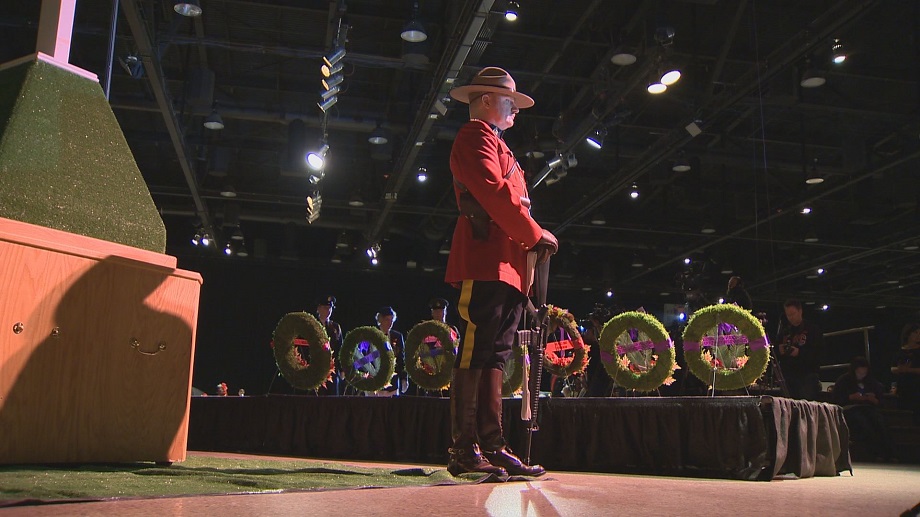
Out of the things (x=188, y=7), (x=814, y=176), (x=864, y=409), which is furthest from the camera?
(x=814, y=176)

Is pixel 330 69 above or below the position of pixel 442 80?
below

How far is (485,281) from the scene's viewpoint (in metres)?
2.97

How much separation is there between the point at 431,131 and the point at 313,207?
2.81 meters

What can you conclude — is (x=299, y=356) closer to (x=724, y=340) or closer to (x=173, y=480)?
(x=724, y=340)

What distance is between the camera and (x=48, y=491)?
5.30 feet

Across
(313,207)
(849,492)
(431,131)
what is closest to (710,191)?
(431,131)

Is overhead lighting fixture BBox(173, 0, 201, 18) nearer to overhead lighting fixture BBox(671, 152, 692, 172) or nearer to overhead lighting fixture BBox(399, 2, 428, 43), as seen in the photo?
overhead lighting fixture BBox(399, 2, 428, 43)

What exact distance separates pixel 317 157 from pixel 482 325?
8.32 meters

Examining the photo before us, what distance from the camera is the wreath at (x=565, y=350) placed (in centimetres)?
605

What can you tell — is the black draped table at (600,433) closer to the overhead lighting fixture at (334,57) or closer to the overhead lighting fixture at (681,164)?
the overhead lighting fixture at (334,57)

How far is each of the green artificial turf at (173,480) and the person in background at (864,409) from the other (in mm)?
6609

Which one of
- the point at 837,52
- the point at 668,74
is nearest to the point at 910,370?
the point at 837,52

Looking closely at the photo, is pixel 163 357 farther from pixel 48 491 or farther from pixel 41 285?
pixel 48 491

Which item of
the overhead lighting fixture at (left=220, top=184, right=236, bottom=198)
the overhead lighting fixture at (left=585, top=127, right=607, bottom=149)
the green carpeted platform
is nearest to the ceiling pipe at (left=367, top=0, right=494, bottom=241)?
the overhead lighting fixture at (left=585, top=127, right=607, bottom=149)
